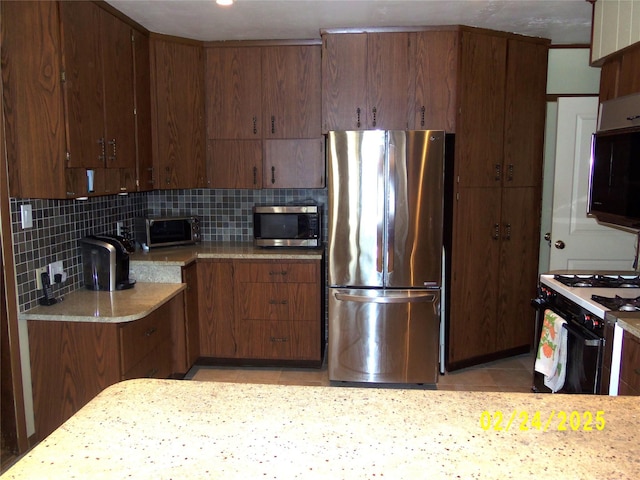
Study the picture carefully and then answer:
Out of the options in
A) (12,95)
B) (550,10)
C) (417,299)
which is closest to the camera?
(12,95)

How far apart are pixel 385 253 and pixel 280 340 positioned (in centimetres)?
105

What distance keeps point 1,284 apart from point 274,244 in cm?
187

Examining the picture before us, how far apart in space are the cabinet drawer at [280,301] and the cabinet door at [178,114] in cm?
93

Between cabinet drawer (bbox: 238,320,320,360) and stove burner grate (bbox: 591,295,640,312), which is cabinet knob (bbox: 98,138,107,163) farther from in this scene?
stove burner grate (bbox: 591,295,640,312)

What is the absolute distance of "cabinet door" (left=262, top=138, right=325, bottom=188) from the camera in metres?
3.86

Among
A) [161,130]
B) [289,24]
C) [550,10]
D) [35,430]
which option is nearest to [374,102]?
[289,24]

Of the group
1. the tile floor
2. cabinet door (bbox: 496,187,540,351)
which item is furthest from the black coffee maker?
cabinet door (bbox: 496,187,540,351)

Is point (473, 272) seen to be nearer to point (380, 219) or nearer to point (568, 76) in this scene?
point (380, 219)

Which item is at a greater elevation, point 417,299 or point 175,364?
point 417,299

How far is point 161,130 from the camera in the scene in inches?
145

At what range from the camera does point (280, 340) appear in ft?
12.4

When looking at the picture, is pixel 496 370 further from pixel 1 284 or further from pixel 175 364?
pixel 1 284

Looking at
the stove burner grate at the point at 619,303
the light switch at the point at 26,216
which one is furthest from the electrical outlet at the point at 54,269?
the stove burner grate at the point at 619,303

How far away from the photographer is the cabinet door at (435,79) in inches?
137
